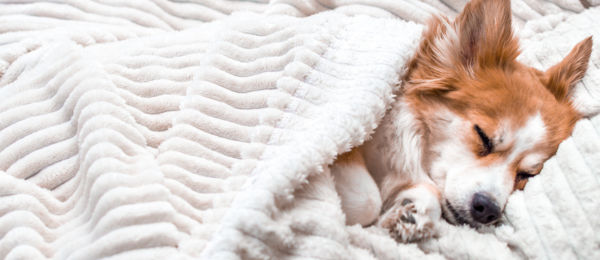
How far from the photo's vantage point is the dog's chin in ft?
3.95

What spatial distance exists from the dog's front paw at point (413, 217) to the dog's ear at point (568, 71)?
1.72ft

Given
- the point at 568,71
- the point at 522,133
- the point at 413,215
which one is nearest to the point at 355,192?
the point at 413,215

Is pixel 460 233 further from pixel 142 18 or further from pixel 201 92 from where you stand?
pixel 142 18

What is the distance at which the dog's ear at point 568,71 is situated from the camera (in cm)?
133

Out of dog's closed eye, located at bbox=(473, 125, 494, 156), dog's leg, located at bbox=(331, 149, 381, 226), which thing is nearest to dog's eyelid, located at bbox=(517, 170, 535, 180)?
dog's closed eye, located at bbox=(473, 125, 494, 156)

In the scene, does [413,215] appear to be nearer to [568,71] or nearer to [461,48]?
[461,48]

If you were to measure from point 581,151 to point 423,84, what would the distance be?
449mm

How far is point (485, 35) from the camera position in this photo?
1313 mm

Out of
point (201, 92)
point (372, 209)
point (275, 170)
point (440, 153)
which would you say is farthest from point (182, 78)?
point (440, 153)

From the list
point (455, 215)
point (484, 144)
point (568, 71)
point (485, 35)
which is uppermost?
point (485, 35)

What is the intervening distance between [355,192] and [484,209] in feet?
1.14

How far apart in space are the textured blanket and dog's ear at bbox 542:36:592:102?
0.03 metres

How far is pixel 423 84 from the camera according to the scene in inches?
52.7

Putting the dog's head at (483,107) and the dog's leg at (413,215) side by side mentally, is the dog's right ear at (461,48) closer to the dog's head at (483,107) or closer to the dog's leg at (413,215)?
the dog's head at (483,107)
